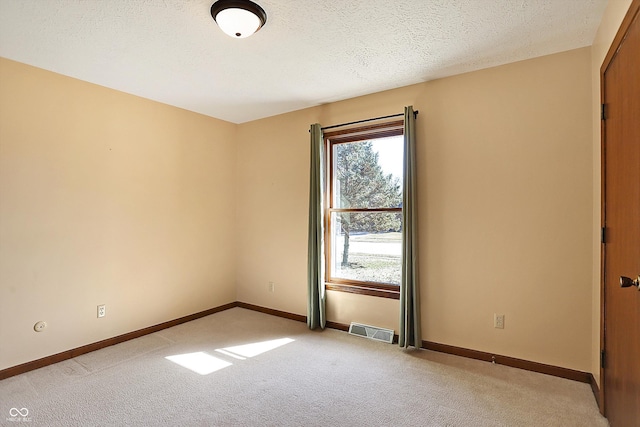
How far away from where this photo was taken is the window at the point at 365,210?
3.40m

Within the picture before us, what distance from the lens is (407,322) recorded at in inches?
120

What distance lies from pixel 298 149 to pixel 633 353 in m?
3.35

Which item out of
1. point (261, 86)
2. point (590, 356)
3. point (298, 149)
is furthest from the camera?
point (298, 149)

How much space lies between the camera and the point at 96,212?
3139mm

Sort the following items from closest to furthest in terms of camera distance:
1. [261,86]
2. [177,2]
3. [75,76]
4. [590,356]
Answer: [177,2]
[590,356]
[75,76]
[261,86]

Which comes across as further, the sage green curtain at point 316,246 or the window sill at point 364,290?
the sage green curtain at point 316,246

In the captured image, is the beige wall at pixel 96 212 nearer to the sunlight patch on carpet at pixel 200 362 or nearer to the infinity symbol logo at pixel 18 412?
the infinity symbol logo at pixel 18 412

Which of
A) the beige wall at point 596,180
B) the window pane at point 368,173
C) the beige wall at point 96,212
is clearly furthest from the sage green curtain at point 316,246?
the beige wall at point 596,180

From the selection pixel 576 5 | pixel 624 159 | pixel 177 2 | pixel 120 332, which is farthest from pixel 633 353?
pixel 120 332

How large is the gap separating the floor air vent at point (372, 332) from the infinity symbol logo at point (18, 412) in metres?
2.63

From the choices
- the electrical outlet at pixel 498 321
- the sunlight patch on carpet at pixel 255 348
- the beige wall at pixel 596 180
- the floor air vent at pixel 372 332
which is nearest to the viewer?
the beige wall at pixel 596 180

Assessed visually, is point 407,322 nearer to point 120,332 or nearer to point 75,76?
point 120,332

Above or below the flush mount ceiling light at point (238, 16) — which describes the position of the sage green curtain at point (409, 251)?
below

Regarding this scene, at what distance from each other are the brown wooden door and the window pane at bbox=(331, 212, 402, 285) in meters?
1.66
